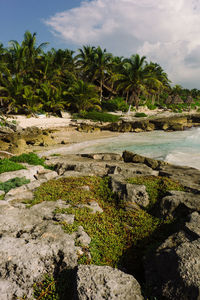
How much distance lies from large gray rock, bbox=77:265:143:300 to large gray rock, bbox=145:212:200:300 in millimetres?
382

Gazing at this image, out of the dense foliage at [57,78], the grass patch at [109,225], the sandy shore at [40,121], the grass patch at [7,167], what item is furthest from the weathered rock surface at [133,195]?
the dense foliage at [57,78]

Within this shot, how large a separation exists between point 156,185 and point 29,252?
13.0 ft

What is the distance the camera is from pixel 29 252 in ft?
9.28

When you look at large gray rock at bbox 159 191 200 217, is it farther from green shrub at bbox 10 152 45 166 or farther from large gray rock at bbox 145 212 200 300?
green shrub at bbox 10 152 45 166

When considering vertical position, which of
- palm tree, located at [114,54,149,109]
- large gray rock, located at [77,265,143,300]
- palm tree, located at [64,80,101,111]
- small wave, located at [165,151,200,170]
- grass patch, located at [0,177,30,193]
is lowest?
small wave, located at [165,151,200,170]

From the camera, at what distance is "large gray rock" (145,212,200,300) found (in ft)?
7.37

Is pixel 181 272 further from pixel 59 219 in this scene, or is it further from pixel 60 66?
pixel 60 66

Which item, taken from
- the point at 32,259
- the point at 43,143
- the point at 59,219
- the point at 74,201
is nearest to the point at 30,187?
the point at 74,201

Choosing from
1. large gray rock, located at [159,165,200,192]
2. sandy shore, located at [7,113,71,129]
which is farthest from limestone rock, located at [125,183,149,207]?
sandy shore, located at [7,113,71,129]

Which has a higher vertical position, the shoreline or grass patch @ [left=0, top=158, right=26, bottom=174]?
the shoreline

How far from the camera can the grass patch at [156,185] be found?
16.6ft

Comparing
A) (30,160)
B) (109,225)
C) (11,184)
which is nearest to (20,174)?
(11,184)

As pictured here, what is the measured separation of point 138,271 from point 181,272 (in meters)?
1.04

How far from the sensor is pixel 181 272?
238 centimetres
